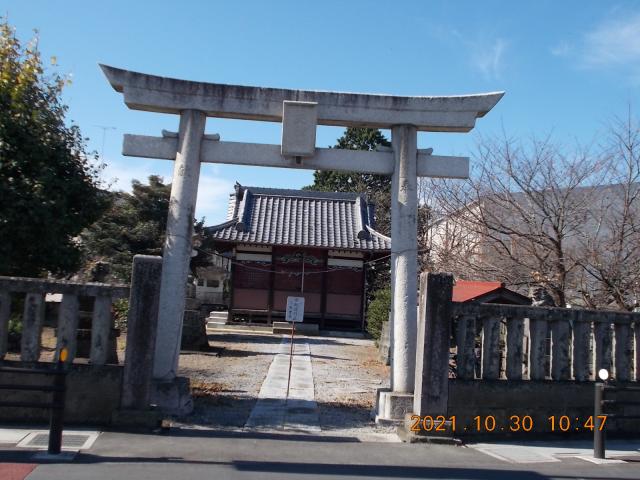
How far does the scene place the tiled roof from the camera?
86.3 feet

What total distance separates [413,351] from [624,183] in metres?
6.56

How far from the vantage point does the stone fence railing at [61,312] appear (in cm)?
772

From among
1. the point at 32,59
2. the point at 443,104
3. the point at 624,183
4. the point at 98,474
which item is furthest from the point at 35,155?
the point at 624,183

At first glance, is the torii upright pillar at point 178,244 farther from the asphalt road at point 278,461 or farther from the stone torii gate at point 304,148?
the asphalt road at point 278,461

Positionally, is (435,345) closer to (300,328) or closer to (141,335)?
(141,335)

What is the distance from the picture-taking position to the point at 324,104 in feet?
30.6

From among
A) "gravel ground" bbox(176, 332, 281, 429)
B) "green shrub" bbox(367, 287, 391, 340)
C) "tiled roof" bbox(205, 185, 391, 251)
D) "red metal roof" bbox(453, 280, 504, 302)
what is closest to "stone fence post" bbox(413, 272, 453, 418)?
"gravel ground" bbox(176, 332, 281, 429)

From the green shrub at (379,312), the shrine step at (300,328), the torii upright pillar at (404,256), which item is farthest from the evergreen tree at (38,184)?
the shrine step at (300,328)

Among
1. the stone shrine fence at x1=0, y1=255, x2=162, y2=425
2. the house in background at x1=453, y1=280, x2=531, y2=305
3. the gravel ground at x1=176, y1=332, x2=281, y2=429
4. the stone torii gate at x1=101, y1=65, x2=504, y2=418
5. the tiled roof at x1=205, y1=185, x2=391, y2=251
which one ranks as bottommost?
the gravel ground at x1=176, y1=332, x2=281, y2=429

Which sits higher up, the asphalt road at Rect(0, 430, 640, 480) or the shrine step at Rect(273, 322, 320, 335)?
the shrine step at Rect(273, 322, 320, 335)

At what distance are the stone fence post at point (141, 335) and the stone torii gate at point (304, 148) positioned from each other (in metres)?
0.87

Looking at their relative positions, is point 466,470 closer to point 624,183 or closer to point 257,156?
point 257,156

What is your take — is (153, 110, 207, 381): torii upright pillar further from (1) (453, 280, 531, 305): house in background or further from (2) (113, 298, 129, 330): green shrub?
(2) (113, 298, 129, 330): green shrub
